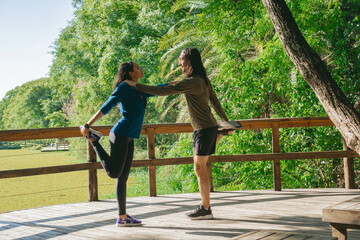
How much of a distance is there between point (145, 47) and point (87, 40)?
197 inches

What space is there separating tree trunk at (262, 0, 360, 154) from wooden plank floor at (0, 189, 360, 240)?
0.92m

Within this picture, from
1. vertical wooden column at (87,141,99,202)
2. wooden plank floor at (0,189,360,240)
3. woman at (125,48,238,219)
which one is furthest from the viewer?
vertical wooden column at (87,141,99,202)

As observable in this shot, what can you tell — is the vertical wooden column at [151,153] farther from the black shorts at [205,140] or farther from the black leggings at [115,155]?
the black leggings at [115,155]

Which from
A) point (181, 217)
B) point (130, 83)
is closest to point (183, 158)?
point (181, 217)

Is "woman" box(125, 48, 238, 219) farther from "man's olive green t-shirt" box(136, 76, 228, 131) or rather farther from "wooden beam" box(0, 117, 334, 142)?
"wooden beam" box(0, 117, 334, 142)

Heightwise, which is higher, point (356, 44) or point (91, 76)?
point (91, 76)

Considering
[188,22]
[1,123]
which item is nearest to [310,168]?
[188,22]

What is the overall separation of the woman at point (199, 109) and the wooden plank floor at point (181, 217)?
0.40 metres

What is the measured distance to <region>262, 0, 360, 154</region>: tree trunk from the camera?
5.02 meters

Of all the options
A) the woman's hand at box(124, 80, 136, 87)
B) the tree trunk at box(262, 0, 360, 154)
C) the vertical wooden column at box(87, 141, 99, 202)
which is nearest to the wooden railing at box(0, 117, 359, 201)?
the vertical wooden column at box(87, 141, 99, 202)

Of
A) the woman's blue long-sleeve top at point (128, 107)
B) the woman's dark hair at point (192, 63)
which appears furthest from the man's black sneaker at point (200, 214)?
the woman's dark hair at point (192, 63)

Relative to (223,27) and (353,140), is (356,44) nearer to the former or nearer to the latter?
(223,27)

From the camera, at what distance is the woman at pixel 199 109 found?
4059mm

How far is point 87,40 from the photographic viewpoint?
21328mm
